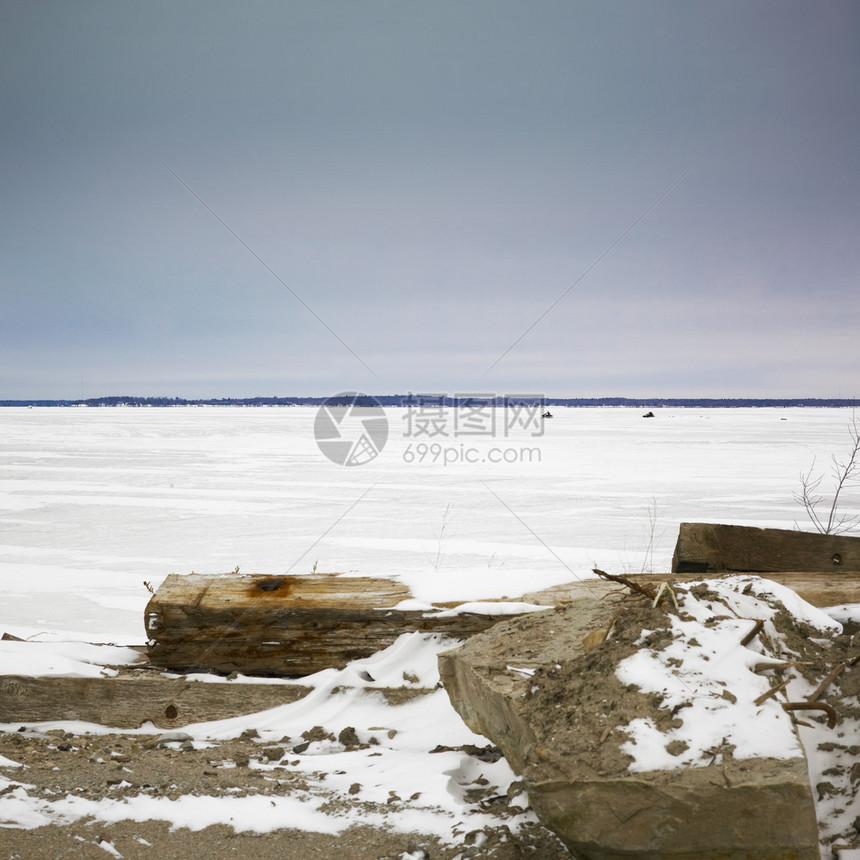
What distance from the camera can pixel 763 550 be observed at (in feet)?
14.6

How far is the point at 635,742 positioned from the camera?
212 centimetres

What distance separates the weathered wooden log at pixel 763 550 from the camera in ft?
14.4

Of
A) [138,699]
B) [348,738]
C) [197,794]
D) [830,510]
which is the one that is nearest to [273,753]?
[348,738]

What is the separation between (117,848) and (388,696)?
5.09ft

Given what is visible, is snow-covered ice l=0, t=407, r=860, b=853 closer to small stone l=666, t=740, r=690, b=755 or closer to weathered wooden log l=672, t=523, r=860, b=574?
small stone l=666, t=740, r=690, b=755

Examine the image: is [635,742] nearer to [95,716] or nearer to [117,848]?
[117,848]

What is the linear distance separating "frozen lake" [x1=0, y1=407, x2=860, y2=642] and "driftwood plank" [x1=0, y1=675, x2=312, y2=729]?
3.34 feet

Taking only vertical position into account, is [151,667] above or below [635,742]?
below

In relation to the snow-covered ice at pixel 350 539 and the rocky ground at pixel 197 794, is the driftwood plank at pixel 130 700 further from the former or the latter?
the rocky ground at pixel 197 794

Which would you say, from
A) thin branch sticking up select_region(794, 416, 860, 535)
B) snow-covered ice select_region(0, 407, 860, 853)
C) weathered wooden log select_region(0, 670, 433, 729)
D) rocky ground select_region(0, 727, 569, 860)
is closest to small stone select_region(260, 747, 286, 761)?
rocky ground select_region(0, 727, 569, 860)

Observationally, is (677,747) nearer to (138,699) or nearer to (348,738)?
(348,738)

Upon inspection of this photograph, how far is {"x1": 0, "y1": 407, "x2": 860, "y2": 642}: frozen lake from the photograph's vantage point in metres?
6.64

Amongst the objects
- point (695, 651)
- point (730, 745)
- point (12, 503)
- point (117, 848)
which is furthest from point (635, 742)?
point (12, 503)

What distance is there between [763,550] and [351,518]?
6970 mm
